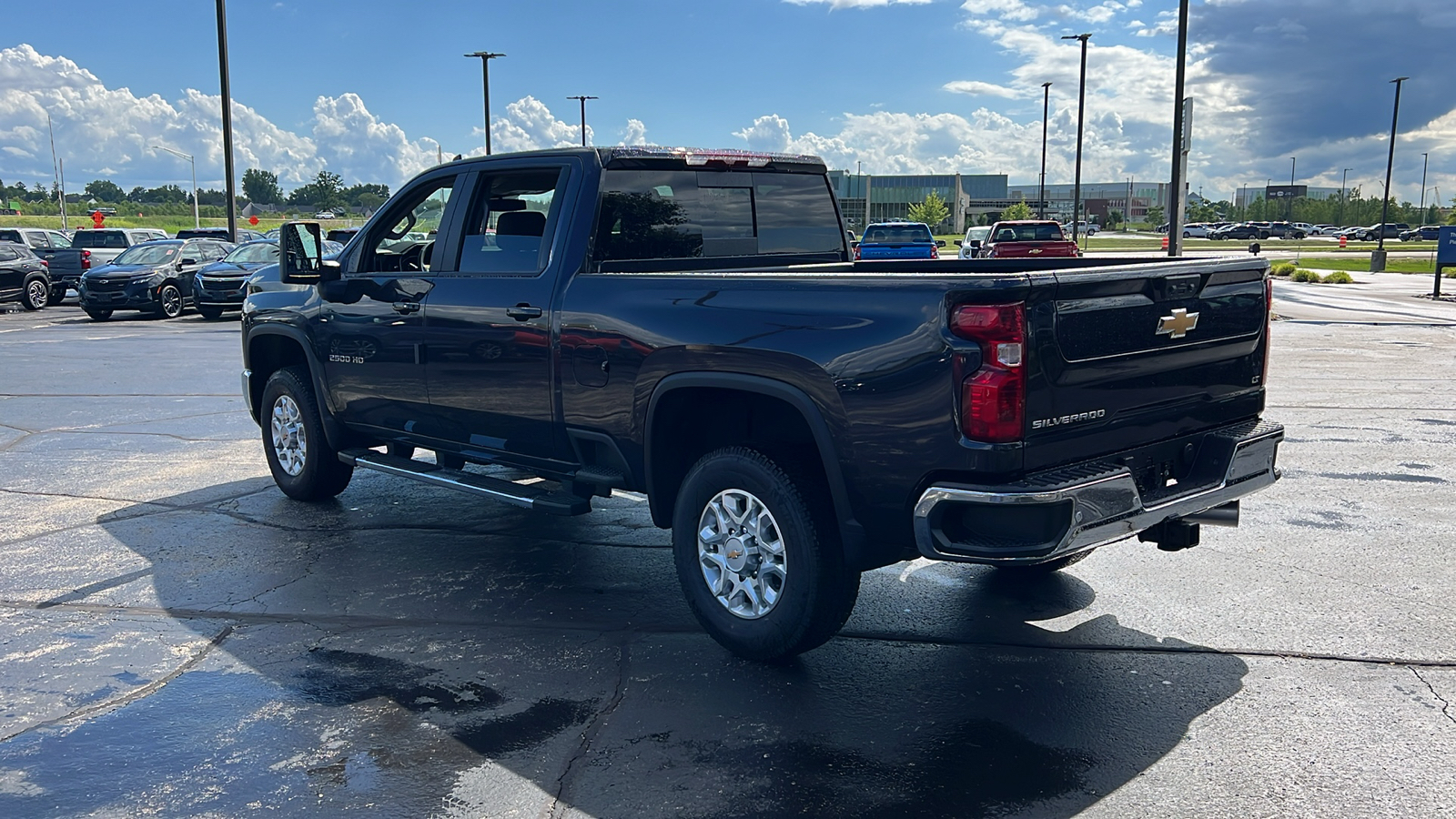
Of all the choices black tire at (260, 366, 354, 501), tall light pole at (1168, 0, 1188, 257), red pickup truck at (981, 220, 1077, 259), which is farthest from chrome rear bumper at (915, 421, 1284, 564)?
red pickup truck at (981, 220, 1077, 259)

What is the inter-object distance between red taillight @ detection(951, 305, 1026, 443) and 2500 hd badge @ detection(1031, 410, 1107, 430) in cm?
10

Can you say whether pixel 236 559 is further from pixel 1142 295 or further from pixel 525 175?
pixel 1142 295

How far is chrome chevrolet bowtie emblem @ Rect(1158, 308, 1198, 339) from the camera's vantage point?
14.2 feet

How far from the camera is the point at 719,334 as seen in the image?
450 centimetres

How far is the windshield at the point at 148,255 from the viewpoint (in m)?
24.8

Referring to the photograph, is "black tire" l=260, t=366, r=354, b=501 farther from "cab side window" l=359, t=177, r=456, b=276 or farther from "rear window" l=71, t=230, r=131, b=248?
"rear window" l=71, t=230, r=131, b=248

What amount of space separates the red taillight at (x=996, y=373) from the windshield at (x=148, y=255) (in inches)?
970

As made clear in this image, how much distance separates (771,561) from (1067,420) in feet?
4.07

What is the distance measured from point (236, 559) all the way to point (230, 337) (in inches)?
576

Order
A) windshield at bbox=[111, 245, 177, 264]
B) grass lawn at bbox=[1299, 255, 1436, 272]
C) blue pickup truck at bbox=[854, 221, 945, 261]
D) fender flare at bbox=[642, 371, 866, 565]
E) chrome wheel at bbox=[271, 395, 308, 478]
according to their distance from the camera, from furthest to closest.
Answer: grass lawn at bbox=[1299, 255, 1436, 272] → blue pickup truck at bbox=[854, 221, 945, 261] → windshield at bbox=[111, 245, 177, 264] → chrome wheel at bbox=[271, 395, 308, 478] → fender flare at bbox=[642, 371, 866, 565]

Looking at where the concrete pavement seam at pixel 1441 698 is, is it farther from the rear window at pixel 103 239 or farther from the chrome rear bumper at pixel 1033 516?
the rear window at pixel 103 239

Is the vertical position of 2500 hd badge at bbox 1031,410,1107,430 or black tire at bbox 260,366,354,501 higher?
2500 hd badge at bbox 1031,410,1107,430

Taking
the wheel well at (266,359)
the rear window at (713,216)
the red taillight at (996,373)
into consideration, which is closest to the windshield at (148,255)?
the wheel well at (266,359)

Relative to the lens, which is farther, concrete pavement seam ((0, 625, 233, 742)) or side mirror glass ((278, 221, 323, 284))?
side mirror glass ((278, 221, 323, 284))
